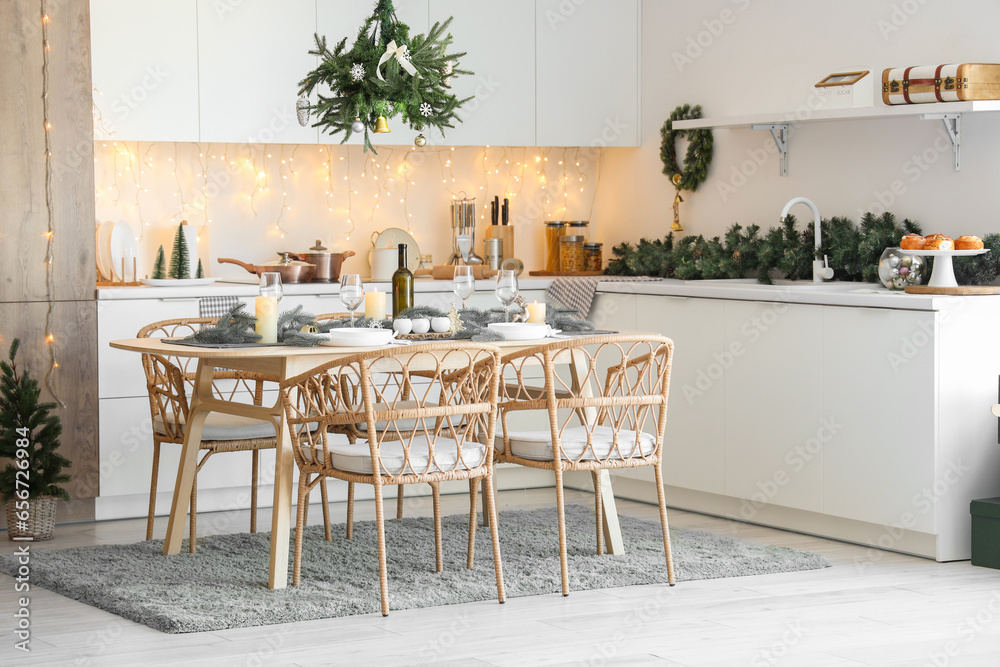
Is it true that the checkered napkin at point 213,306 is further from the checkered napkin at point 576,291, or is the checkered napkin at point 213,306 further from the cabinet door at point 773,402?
the cabinet door at point 773,402

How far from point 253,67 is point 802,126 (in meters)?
2.25

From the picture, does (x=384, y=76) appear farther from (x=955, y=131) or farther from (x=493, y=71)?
(x=955, y=131)

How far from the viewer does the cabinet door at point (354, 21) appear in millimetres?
5484

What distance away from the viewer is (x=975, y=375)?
424 cm

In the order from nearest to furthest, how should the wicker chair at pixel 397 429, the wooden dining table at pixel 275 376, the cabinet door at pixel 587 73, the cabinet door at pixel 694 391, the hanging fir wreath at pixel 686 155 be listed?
1. the wicker chair at pixel 397 429
2. the wooden dining table at pixel 275 376
3. the cabinet door at pixel 694 391
4. the hanging fir wreath at pixel 686 155
5. the cabinet door at pixel 587 73

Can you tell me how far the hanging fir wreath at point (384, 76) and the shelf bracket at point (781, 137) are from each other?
5.51 ft

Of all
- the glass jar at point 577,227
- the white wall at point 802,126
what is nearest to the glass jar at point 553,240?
the glass jar at point 577,227

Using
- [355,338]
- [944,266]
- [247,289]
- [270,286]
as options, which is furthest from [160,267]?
[944,266]

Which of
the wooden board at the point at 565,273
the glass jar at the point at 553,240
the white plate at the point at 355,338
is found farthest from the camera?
the glass jar at the point at 553,240

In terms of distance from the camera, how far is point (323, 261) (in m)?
5.55

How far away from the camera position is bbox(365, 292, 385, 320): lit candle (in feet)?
13.7

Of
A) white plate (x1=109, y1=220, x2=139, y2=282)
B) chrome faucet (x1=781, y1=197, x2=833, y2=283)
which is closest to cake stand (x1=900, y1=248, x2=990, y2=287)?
chrome faucet (x1=781, y1=197, x2=833, y2=283)

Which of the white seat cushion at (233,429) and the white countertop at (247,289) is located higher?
the white countertop at (247,289)

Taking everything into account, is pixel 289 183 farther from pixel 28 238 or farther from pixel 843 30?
pixel 843 30
